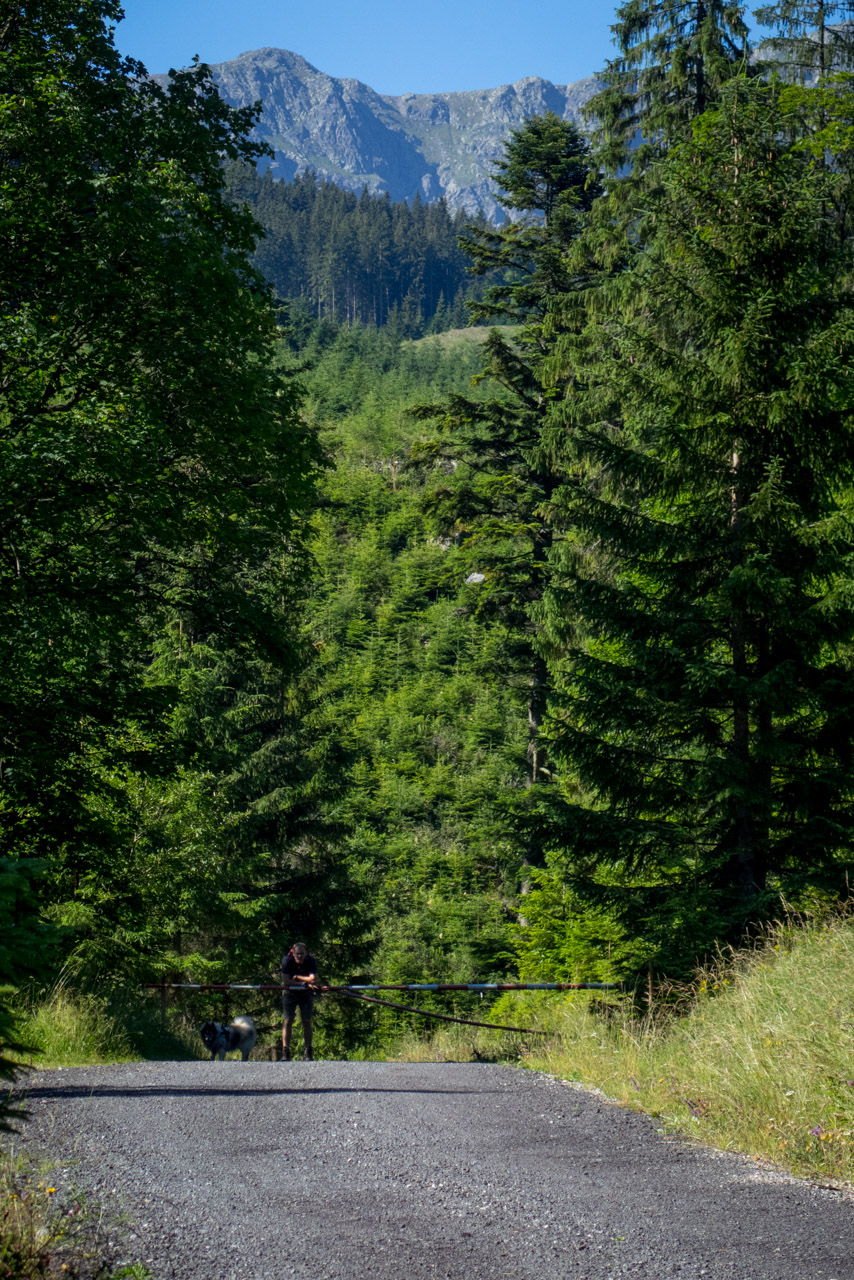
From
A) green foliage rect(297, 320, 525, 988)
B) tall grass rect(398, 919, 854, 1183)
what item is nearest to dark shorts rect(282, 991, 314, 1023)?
tall grass rect(398, 919, 854, 1183)

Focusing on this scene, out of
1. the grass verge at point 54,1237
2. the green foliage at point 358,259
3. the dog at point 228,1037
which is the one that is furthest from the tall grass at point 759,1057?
the green foliage at point 358,259

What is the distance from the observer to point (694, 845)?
35.1 feet

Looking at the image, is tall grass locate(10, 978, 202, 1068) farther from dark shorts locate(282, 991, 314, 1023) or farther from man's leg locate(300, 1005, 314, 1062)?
man's leg locate(300, 1005, 314, 1062)

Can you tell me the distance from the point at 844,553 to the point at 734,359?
2.37m

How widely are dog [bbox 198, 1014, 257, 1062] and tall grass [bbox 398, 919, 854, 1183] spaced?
17.9 ft

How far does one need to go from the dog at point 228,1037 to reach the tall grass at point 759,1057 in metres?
5.44

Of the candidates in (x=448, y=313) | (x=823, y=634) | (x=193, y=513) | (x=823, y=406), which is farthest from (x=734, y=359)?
(x=448, y=313)

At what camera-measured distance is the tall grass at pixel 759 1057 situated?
5.25 m

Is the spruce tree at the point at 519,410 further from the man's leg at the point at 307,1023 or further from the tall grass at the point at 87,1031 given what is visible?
the tall grass at the point at 87,1031

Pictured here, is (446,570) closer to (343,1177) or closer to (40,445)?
(40,445)

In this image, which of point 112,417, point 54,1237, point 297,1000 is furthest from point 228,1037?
point 54,1237

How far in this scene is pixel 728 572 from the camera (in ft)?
34.4

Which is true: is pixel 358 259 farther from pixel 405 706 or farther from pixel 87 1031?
pixel 87 1031

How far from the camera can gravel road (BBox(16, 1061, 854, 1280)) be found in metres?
3.75
